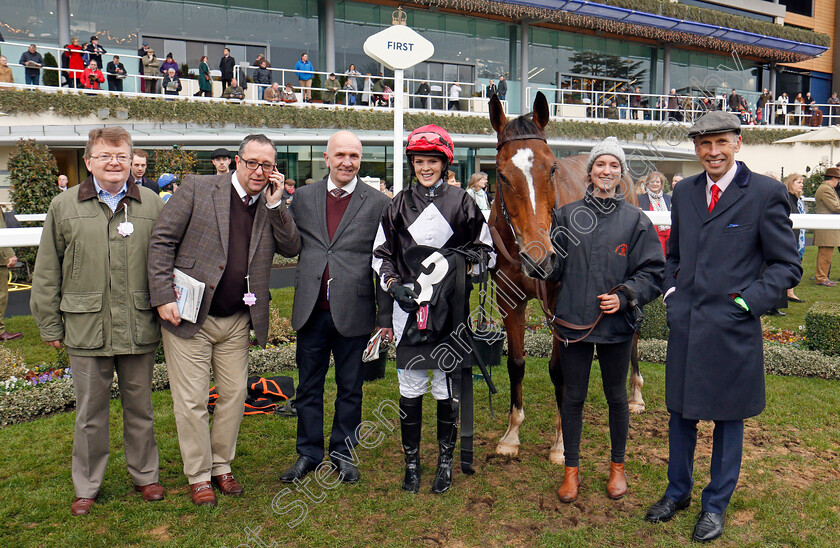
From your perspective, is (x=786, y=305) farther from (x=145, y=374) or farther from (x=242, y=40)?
(x=242, y=40)

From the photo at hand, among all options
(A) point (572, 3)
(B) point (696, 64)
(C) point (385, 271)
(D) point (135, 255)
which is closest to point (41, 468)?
(D) point (135, 255)

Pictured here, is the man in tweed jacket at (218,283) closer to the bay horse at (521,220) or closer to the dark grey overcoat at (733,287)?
the bay horse at (521,220)

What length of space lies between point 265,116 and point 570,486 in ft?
52.6

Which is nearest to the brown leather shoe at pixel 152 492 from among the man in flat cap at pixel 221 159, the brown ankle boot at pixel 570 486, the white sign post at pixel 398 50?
the brown ankle boot at pixel 570 486

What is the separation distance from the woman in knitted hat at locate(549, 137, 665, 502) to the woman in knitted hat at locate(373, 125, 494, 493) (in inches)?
20.2

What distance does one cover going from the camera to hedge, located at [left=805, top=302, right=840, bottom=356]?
20.3ft

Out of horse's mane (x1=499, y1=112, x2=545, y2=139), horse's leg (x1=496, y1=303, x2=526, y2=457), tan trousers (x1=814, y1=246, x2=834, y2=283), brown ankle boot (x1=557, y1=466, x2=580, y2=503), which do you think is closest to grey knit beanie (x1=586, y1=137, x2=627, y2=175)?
horse's mane (x1=499, y1=112, x2=545, y2=139)

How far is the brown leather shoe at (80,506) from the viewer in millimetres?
3340

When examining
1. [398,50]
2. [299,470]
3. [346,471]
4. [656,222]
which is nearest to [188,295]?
[299,470]

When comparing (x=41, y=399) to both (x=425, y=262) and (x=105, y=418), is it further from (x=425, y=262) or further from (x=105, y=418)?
(x=425, y=262)

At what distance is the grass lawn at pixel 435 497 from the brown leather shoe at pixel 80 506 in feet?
0.14

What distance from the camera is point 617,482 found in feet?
11.6

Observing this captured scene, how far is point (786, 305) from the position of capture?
8.95 metres

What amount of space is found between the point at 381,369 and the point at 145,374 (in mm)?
2637
